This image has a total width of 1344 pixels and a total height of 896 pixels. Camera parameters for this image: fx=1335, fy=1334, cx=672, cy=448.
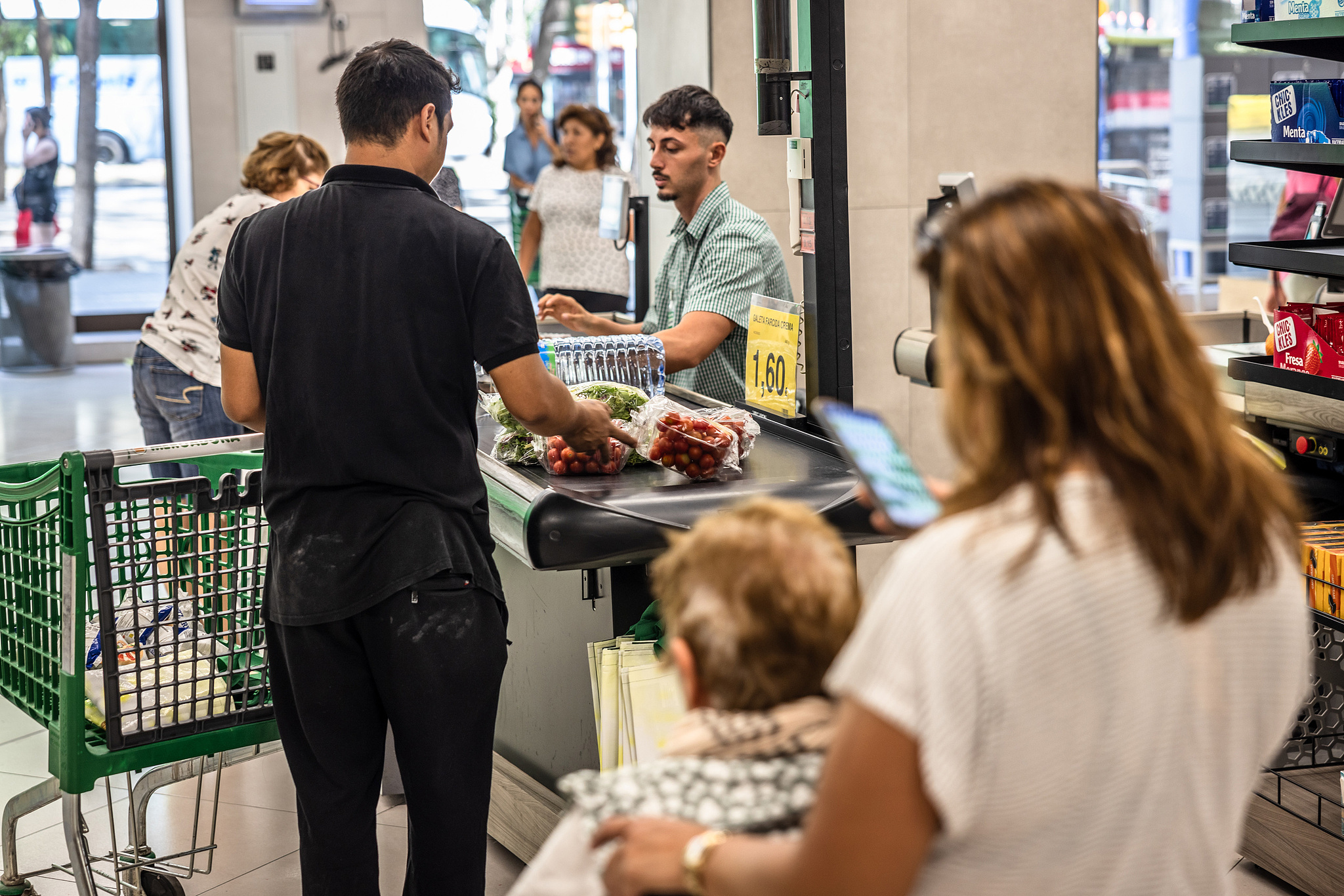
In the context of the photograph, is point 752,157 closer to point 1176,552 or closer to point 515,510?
point 515,510

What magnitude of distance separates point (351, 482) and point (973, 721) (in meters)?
1.38

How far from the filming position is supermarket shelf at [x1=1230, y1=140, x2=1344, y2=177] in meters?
2.69

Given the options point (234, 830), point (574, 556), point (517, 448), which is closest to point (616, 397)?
point (517, 448)

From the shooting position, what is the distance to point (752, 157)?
209 inches

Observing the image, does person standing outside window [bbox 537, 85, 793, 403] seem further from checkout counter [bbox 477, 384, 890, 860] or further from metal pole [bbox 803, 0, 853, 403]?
metal pole [bbox 803, 0, 853, 403]

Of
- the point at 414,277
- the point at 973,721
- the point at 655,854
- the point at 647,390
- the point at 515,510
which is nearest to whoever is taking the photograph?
the point at 973,721

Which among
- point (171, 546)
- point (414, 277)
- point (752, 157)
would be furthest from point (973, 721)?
point (752, 157)

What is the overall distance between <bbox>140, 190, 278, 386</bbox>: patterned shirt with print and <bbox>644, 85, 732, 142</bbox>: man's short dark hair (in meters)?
1.65

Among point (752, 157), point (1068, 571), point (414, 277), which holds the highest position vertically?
point (752, 157)

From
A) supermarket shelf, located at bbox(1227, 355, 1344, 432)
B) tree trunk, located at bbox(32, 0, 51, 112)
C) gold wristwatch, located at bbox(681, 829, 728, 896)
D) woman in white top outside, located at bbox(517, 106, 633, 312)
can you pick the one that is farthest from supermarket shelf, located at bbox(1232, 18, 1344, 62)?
tree trunk, located at bbox(32, 0, 51, 112)

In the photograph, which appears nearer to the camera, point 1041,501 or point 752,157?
point 1041,501

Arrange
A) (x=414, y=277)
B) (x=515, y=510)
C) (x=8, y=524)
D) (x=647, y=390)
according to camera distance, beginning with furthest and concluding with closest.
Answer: (x=647, y=390) → (x=8, y=524) → (x=515, y=510) → (x=414, y=277)

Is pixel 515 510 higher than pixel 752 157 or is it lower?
lower

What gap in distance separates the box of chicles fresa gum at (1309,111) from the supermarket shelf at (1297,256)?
0.23 metres
